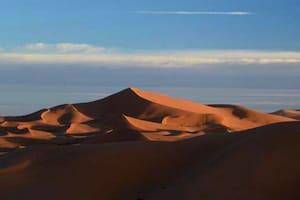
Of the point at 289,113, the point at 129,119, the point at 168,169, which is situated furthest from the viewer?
the point at 289,113

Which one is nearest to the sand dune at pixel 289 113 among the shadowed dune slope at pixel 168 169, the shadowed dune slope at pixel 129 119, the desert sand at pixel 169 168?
the shadowed dune slope at pixel 129 119

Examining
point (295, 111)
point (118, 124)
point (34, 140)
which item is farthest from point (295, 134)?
point (295, 111)

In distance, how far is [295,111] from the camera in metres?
53.4

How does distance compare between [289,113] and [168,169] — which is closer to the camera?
[168,169]

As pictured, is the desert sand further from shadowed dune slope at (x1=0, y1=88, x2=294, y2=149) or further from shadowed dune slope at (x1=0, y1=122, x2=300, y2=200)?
shadowed dune slope at (x1=0, y1=88, x2=294, y2=149)

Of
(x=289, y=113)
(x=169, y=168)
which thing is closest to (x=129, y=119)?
(x=169, y=168)

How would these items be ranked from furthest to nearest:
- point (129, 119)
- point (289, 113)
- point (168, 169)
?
point (289, 113) → point (129, 119) → point (168, 169)

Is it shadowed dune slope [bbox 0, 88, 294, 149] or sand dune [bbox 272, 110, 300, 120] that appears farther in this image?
sand dune [bbox 272, 110, 300, 120]

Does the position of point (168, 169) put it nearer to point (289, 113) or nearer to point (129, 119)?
point (129, 119)

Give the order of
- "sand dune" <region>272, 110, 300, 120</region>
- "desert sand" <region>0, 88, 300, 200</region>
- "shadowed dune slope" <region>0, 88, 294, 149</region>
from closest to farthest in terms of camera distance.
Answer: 1. "desert sand" <region>0, 88, 300, 200</region>
2. "shadowed dune slope" <region>0, 88, 294, 149</region>
3. "sand dune" <region>272, 110, 300, 120</region>

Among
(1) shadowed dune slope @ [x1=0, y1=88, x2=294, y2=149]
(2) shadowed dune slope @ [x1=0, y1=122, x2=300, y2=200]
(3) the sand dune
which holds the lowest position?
(3) the sand dune

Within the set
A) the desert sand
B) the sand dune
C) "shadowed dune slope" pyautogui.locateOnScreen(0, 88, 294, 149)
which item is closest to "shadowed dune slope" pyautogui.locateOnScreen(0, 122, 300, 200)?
the desert sand

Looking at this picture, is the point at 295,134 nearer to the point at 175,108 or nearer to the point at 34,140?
the point at 34,140

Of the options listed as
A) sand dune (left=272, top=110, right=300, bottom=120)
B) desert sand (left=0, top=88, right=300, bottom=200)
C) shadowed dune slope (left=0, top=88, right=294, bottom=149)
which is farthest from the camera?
sand dune (left=272, top=110, right=300, bottom=120)
